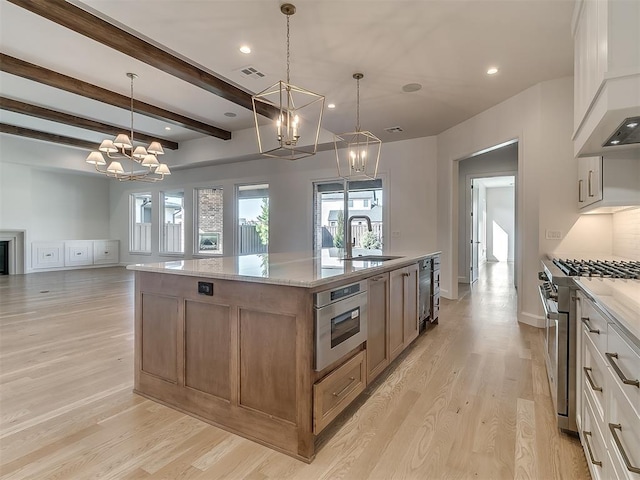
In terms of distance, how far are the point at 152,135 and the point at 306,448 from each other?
26.7ft

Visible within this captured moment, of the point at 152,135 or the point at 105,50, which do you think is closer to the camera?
the point at 105,50

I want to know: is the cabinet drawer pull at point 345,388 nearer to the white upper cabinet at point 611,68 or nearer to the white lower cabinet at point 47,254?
the white upper cabinet at point 611,68

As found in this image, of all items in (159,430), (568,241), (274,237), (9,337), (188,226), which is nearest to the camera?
(159,430)

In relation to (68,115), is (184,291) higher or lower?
lower

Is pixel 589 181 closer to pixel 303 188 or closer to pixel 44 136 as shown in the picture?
pixel 303 188

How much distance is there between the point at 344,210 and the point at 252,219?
2.60 meters

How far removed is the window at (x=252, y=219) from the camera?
8188 millimetres

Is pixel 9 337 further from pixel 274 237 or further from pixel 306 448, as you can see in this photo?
pixel 274 237

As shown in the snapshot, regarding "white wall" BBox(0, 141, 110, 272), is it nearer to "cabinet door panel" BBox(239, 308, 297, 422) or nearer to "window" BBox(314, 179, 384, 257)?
"window" BBox(314, 179, 384, 257)

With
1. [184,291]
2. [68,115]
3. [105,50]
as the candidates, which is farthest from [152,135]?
[184,291]

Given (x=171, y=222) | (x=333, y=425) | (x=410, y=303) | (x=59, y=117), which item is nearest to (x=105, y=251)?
(x=171, y=222)

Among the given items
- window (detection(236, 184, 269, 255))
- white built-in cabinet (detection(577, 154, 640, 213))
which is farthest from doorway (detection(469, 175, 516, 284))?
white built-in cabinet (detection(577, 154, 640, 213))

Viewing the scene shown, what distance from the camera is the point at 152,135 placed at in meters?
7.84

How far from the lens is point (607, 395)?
1.18m
